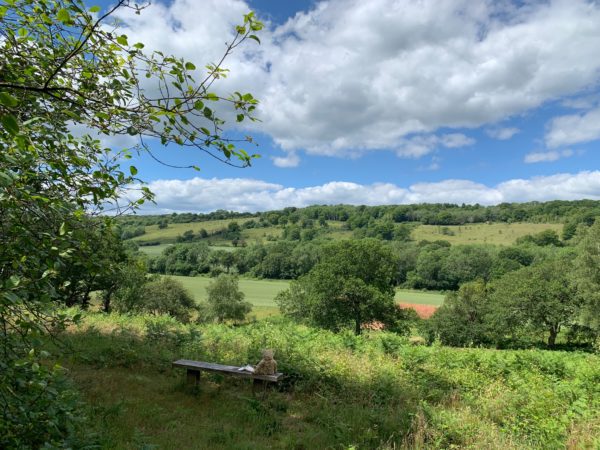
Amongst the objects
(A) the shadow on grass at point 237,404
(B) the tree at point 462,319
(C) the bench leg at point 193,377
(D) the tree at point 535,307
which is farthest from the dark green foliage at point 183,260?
(C) the bench leg at point 193,377

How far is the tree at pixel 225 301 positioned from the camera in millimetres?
49750

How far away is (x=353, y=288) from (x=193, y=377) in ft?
90.7

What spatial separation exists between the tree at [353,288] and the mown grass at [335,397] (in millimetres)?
23874

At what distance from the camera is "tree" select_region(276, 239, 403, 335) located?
3478cm

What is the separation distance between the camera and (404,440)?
18.3 ft

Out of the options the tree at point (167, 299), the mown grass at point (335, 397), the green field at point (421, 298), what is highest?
the mown grass at point (335, 397)

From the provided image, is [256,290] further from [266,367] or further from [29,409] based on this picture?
[29,409]

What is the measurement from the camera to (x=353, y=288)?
3453 cm

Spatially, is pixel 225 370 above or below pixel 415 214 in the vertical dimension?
below

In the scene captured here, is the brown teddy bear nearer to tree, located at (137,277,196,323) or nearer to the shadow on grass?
the shadow on grass

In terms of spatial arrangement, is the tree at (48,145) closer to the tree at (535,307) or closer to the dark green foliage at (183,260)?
the tree at (535,307)

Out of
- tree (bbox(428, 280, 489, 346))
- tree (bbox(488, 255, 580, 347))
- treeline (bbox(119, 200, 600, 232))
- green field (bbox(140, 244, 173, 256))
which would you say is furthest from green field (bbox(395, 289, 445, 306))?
treeline (bbox(119, 200, 600, 232))

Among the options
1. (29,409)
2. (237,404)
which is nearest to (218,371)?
(237,404)

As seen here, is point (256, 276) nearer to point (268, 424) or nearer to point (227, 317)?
point (227, 317)
